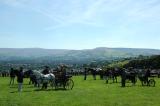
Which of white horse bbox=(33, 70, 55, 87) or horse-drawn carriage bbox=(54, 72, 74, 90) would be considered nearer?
horse-drawn carriage bbox=(54, 72, 74, 90)

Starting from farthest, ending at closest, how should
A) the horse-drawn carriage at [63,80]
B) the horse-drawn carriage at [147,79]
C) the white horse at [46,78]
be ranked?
the horse-drawn carriage at [147,79], the white horse at [46,78], the horse-drawn carriage at [63,80]

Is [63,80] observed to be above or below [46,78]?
below

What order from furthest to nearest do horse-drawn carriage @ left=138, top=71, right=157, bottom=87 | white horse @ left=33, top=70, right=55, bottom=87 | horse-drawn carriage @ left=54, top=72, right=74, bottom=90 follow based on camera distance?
1. horse-drawn carriage @ left=138, top=71, right=157, bottom=87
2. white horse @ left=33, top=70, right=55, bottom=87
3. horse-drawn carriage @ left=54, top=72, right=74, bottom=90

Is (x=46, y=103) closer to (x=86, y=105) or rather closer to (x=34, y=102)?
(x=34, y=102)

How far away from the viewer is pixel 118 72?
54.2 meters

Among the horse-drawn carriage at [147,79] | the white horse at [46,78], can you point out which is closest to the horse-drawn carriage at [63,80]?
the white horse at [46,78]

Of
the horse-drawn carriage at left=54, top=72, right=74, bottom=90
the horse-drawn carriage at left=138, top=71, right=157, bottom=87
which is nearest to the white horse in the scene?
the horse-drawn carriage at left=54, top=72, right=74, bottom=90

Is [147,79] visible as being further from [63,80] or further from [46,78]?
[46,78]

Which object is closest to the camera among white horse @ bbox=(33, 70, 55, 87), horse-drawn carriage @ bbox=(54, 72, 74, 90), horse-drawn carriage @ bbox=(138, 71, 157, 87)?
horse-drawn carriage @ bbox=(54, 72, 74, 90)

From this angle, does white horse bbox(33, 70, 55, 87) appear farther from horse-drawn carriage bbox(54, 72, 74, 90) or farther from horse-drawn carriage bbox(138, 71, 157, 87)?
horse-drawn carriage bbox(138, 71, 157, 87)

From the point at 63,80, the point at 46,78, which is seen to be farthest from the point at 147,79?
the point at 46,78

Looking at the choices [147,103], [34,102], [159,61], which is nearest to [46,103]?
[34,102]

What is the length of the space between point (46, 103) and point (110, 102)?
173 inches

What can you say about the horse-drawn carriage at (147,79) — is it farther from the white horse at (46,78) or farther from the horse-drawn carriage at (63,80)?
the white horse at (46,78)
